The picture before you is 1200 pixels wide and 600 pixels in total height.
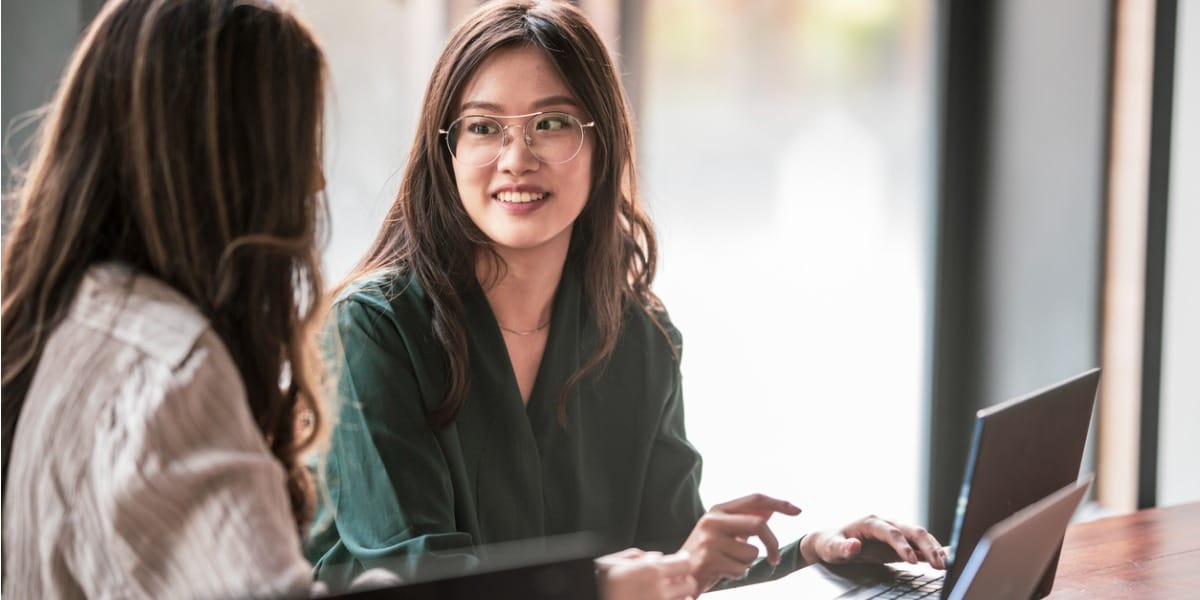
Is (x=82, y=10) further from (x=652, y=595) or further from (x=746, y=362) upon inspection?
(x=746, y=362)

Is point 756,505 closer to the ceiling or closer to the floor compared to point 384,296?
closer to the floor

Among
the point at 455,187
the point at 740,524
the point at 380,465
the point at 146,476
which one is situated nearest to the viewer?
the point at 146,476

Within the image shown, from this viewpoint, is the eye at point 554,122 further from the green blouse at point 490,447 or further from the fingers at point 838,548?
the fingers at point 838,548

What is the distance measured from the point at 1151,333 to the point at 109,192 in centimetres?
255

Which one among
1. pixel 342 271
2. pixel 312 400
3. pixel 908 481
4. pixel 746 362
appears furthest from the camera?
pixel 908 481

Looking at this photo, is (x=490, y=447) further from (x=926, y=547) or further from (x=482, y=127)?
(x=926, y=547)

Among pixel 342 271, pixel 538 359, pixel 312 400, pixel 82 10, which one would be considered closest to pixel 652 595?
pixel 312 400

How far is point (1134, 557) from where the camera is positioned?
1.88 metres

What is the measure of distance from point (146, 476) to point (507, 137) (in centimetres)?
98

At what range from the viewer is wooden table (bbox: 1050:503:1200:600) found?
170cm

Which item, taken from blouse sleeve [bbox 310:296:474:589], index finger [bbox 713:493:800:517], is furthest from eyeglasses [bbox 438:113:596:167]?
index finger [bbox 713:493:800:517]

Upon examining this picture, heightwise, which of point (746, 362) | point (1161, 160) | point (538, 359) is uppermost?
point (1161, 160)

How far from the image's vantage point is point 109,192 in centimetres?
98

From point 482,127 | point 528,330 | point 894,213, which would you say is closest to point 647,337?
point 528,330
